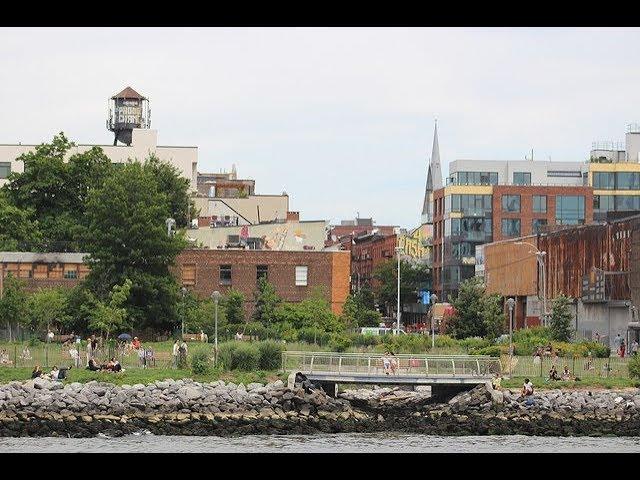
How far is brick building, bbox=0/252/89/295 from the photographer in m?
91.2

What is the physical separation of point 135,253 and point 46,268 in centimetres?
A: 1193

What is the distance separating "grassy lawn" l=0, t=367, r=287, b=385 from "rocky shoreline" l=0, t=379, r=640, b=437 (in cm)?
125

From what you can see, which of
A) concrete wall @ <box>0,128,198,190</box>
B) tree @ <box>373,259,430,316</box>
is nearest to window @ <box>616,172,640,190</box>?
tree @ <box>373,259,430,316</box>

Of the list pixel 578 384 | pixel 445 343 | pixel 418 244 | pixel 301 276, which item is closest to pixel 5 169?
pixel 301 276

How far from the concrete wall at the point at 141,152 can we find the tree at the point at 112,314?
39555mm

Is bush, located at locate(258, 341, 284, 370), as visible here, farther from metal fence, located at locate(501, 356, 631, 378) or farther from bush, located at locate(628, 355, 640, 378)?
bush, located at locate(628, 355, 640, 378)

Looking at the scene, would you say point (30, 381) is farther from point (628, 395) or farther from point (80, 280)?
point (80, 280)

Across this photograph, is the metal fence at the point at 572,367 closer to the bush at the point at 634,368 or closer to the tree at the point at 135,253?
the bush at the point at 634,368

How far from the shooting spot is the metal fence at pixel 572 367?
62.5m

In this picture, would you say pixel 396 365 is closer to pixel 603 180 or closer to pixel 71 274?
pixel 71 274

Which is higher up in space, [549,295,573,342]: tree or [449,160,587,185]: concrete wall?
[449,160,587,185]: concrete wall
